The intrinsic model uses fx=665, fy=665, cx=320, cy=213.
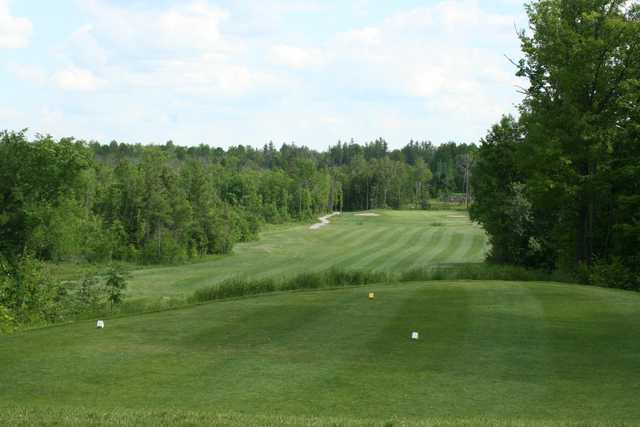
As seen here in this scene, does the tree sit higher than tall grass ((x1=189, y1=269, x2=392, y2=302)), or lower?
higher

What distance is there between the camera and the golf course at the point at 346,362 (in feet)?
30.7

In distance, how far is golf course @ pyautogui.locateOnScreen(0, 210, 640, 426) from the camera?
9352 millimetres

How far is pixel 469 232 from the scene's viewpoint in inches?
3472

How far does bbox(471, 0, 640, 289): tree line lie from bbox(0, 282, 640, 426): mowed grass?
38.0 feet

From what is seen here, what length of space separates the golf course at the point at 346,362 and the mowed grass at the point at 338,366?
4 cm

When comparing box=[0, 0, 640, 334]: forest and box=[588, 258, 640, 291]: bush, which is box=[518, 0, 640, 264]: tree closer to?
box=[0, 0, 640, 334]: forest

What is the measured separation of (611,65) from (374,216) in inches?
3506

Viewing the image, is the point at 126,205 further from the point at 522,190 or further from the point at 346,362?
the point at 346,362

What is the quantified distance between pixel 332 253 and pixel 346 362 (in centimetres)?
5867

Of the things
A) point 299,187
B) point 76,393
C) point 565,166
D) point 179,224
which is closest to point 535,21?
point 565,166

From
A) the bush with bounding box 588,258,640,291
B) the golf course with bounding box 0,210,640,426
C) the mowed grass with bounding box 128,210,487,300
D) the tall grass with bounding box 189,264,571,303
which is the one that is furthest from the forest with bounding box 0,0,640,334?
the golf course with bounding box 0,210,640,426

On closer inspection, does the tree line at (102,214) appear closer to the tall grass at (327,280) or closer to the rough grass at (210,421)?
the tall grass at (327,280)

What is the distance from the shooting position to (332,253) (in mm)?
70875

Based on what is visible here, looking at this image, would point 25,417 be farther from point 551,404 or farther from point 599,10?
point 599,10
